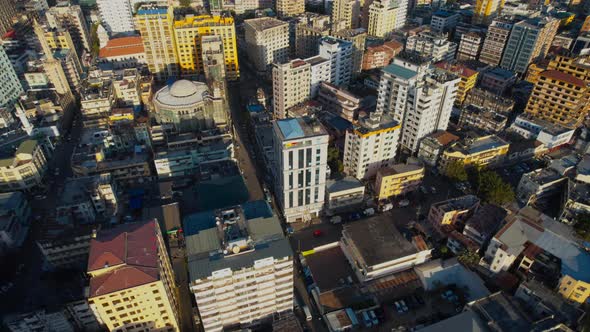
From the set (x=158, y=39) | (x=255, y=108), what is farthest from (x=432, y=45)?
(x=158, y=39)

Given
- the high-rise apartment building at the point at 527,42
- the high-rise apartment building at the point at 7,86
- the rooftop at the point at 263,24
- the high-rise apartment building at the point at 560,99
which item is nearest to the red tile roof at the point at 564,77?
the high-rise apartment building at the point at 560,99

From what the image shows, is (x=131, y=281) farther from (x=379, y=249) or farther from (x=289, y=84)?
(x=289, y=84)

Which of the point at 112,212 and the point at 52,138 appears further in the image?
the point at 52,138

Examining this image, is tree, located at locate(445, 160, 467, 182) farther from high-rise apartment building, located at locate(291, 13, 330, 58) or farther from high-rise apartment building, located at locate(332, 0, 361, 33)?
high-rise apartment building, located at locate(332, 0, 361, 33)

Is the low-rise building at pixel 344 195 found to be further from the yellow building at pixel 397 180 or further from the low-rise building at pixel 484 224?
the low-rise building at pixel 484 224

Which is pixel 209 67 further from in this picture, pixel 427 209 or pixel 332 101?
pixel 427 209

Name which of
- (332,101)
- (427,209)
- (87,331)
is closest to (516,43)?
(332,101)

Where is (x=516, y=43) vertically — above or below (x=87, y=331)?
above
